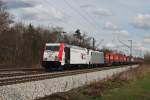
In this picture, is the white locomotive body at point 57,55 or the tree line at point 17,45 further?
the tree line at point 17,45

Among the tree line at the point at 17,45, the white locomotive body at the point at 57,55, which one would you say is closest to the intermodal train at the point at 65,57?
the white locomotive body at the point at 57,55

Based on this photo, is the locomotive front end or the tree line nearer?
the locomotive front end

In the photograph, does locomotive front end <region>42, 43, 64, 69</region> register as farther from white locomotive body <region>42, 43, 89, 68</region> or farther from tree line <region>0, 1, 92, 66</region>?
tree line <region>0, 1, 92, 66</region>

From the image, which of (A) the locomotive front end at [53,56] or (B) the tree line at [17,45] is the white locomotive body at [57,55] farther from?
(B) the tree line at [17,45]

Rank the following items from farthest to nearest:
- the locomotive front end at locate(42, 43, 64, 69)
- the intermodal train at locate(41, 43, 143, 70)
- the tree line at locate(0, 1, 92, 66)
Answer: the tree line at locate(0, 1, 92, 66) → the intermodal train at locate(41, 43, 143, 70) → the locomotive front end at locate(42, 43, 64, 69)

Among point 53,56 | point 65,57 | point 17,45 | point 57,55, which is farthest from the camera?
point 17,45

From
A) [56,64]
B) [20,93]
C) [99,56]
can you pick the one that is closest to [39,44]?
[99,56]

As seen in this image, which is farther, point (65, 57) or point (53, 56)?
point (65, 57)

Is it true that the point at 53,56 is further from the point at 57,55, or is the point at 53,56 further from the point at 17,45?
the point at 17,45

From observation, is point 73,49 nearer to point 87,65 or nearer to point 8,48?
point 87,65

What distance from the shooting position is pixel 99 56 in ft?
233

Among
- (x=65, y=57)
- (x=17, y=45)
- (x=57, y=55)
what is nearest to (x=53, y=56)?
(x=57, y=55)

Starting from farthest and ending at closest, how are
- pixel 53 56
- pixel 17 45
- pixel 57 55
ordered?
pixel 17 45 < pixel 53 56 < pixel 57 55

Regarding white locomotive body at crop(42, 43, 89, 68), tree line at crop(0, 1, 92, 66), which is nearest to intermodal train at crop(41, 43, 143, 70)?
white locomotive body at crop(42, 43, 89, 68)
